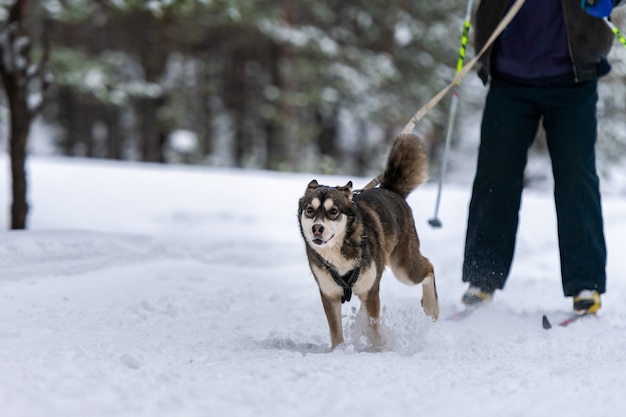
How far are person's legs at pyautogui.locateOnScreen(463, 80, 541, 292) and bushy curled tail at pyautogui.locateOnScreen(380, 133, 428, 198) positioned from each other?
0.51 m

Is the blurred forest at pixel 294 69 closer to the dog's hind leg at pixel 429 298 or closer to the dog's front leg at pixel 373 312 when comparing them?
the dog's hind leg at pixel 429 298

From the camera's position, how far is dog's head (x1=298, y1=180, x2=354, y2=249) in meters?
3.47

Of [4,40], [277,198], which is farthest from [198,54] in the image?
[4,40]

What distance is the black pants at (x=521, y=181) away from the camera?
4508 mm

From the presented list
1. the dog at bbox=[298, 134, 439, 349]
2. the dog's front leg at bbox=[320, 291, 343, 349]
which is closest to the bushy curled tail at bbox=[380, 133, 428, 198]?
the dog at bbox=[298, 134, 439, 349]

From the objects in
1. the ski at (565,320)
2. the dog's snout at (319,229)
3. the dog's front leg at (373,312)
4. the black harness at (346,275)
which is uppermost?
the dog's snout at (319,229)

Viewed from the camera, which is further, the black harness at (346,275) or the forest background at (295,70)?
the forest background at (295,70)

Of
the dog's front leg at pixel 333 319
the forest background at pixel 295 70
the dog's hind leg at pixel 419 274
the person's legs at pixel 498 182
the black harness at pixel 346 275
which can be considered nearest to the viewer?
the black harness at pixel 346 275

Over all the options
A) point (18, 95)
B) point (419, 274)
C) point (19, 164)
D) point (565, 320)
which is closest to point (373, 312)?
point (419, 274)

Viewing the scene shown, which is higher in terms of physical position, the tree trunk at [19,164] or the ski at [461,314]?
the tree trunk at [19,164]

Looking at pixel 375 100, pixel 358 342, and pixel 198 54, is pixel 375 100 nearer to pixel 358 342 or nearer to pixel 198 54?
pixel 198 54

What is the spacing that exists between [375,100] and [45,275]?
14518mm

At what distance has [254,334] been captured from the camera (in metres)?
4.07

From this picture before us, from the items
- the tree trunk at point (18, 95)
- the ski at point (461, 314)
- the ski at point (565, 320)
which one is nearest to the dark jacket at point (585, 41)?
the ski at point (565, 320)
